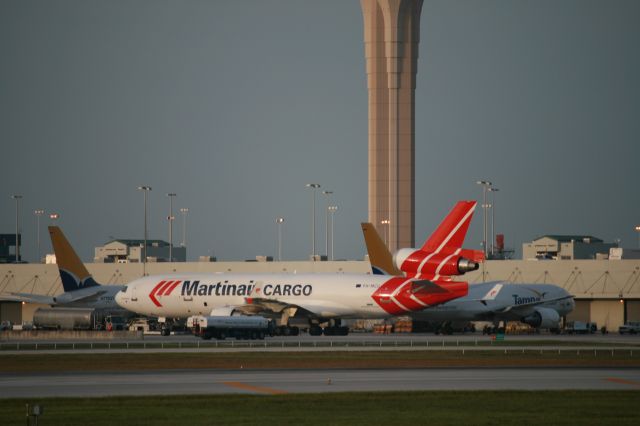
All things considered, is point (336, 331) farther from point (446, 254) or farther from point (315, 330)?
point (446, 254)

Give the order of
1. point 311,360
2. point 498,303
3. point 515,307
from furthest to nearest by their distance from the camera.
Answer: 1. point 515,307
2. point 498,303
3. point 311,360

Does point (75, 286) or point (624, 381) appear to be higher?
point (75, 286)

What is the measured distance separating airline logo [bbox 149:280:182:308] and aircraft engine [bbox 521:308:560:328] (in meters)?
33.1

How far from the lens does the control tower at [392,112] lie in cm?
16038

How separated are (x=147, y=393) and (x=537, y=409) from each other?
1466 centimetres

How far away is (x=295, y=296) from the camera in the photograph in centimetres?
10231

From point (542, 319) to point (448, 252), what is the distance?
79.4 feet

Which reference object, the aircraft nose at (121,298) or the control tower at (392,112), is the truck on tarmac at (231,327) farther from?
the control tower at (392,112)

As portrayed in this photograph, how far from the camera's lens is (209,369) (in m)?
57.9

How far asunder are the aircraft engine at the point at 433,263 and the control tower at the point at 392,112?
64.1 metres

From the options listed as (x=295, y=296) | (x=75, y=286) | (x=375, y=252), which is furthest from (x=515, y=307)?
(x=75, y=286)

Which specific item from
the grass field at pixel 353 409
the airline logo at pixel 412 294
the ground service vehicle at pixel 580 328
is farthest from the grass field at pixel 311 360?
the ground service vehicle at pixel 580 328

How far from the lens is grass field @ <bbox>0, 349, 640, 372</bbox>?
6025cm

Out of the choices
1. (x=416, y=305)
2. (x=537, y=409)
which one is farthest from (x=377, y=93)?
(x=537, y=409)
